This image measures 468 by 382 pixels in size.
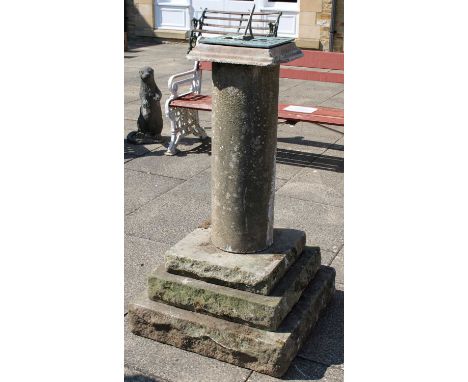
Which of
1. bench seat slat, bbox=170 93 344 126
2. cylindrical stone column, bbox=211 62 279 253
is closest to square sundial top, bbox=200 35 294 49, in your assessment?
cylindrical stone column, bbox=211 62 279 253

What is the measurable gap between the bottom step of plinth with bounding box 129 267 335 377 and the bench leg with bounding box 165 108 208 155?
340cm

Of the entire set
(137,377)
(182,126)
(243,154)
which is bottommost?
(137,377)

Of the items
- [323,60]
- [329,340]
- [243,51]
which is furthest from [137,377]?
[323,60]

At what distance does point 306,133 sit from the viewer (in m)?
7.59

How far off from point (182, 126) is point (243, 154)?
3778mm

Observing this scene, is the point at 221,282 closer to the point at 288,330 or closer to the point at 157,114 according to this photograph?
the point at 288,330

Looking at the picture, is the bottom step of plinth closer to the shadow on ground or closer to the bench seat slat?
the bench seat slat

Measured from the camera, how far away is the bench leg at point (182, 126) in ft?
22.0

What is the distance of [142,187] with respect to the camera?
577cm

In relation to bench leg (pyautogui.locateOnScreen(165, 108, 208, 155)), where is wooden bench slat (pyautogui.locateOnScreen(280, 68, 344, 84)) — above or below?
above

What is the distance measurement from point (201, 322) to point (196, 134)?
13.5 ft

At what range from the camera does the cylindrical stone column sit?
312 cm

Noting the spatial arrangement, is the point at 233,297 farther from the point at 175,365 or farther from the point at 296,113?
the point at 296,113

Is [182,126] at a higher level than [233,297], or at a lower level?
higher
